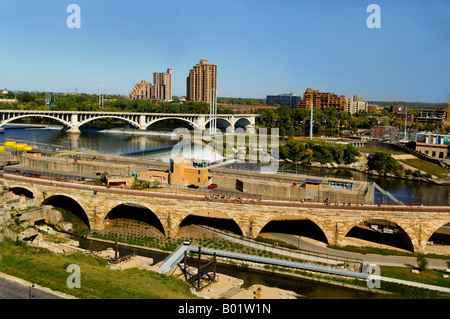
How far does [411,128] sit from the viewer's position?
242 ft

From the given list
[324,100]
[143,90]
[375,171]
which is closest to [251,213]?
[375,171]

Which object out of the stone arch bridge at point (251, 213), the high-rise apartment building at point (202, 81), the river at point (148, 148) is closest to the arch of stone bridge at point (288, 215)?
the stone arch bridge at point (251, 213)

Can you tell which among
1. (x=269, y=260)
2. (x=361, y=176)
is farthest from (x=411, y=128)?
(x=269, y=260)

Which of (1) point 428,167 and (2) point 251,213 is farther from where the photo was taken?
(1) point 428,167

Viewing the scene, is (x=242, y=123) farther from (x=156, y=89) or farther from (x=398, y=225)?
(x=156, y=89)

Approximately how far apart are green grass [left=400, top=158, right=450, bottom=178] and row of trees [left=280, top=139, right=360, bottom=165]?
17.6 ft

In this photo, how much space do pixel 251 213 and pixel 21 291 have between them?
1007 centimetres

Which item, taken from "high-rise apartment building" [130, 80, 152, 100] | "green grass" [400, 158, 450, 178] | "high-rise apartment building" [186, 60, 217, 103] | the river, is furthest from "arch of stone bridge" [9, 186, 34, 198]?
"high-rise apartment building" [130, 80, 152, 100]

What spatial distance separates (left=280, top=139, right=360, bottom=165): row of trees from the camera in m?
42.3

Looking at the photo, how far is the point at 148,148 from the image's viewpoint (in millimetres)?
46250

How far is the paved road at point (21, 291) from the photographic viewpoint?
37.4 feet

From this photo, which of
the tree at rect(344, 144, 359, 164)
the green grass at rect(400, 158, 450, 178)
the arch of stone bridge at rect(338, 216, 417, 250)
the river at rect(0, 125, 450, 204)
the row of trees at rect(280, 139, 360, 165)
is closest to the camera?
the arch of stone bridge at rect(338, 216, 417, 250)

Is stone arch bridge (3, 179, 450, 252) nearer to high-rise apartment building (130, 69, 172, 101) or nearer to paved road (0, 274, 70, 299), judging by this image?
paved road (0, 274, 70, 299)
